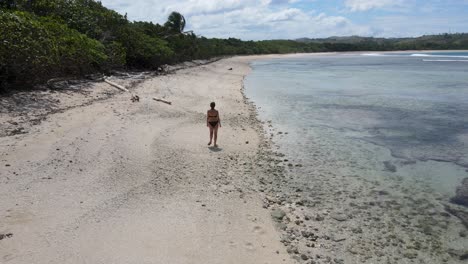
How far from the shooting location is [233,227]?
7715 millimetres

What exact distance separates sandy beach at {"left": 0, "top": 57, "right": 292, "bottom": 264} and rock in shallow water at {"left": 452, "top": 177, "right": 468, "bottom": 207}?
15.7 feet

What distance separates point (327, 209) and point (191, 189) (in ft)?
10.5

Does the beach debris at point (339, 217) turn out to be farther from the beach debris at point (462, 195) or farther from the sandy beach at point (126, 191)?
the beach debris at point (462, 195)

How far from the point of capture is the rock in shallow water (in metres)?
9.54

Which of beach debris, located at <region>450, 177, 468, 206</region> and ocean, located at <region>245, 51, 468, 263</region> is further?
ocean, located at <region>245, 51, 468, 263</region>

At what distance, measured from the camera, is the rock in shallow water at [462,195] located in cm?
954

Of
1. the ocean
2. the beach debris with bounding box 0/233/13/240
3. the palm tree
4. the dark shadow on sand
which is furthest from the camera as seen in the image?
the palm tree

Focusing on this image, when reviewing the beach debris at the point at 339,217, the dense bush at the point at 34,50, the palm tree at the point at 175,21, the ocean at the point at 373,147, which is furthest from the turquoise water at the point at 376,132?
the palm tree at the point at 175,21

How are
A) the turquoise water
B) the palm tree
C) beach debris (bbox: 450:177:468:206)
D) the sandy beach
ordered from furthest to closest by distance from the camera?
1. the palm tree
2. the turquoise water
3. beach debris (bbox: 450:177:468:206)
4. the sandy beach

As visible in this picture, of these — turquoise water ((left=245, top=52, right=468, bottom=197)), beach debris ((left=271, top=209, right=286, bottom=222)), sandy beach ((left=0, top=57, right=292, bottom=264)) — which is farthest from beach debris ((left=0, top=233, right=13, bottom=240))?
turquoise water ((left=245, top=52, right=468, bottom=197))

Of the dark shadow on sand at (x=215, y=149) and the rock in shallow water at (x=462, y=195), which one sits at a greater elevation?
the dark shadow on sand at (x=215, y=149)

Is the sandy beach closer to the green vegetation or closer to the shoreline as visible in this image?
the shoreline

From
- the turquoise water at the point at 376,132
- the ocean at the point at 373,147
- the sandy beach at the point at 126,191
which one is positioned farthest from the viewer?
the turquoise water at the point at 376,132

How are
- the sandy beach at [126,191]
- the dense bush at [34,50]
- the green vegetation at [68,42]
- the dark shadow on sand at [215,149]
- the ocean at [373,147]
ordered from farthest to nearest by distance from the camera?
the green vegetation at [68,42]
the dense bush at [34,50]
the dark shadow on sand at [215,149]
the ocean at [373,147]
the sandy beach at [126,191]
